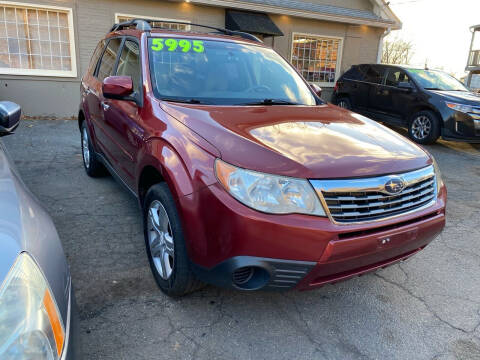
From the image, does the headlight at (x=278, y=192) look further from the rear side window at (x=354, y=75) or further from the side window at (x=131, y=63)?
the rear side window at (x=354, y=75)

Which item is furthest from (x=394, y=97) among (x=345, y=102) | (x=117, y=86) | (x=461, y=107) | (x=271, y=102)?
(x=117, y=86)

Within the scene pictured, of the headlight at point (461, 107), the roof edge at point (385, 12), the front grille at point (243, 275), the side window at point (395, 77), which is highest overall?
the roof edge at point (385, 12)

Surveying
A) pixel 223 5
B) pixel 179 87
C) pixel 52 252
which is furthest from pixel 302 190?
pixel 223 5

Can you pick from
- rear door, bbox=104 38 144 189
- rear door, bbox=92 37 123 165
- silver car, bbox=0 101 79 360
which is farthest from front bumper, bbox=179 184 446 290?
rear door, bbox=92 37 123 165

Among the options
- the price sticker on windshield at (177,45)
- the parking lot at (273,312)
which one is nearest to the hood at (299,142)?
the price sticker on windshield at (177,45)

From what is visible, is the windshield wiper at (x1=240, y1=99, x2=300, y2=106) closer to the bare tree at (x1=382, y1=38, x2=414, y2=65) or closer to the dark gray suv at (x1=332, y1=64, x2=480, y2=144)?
the dark gray suv at (x1=332, y1=64, x2=480, y2=144)

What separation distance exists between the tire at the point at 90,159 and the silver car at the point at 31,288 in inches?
125

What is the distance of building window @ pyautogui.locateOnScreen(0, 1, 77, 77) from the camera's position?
9.01m

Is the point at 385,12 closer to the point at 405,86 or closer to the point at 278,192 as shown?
the point at 405,86

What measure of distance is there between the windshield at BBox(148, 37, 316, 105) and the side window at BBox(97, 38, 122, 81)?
83cm

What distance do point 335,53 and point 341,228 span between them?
41.5ft

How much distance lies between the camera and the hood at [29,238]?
4.06 ft

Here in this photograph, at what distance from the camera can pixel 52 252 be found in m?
1.45

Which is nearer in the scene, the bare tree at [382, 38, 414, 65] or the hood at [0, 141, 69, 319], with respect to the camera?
the hood at [0, 141, 69, 319]
